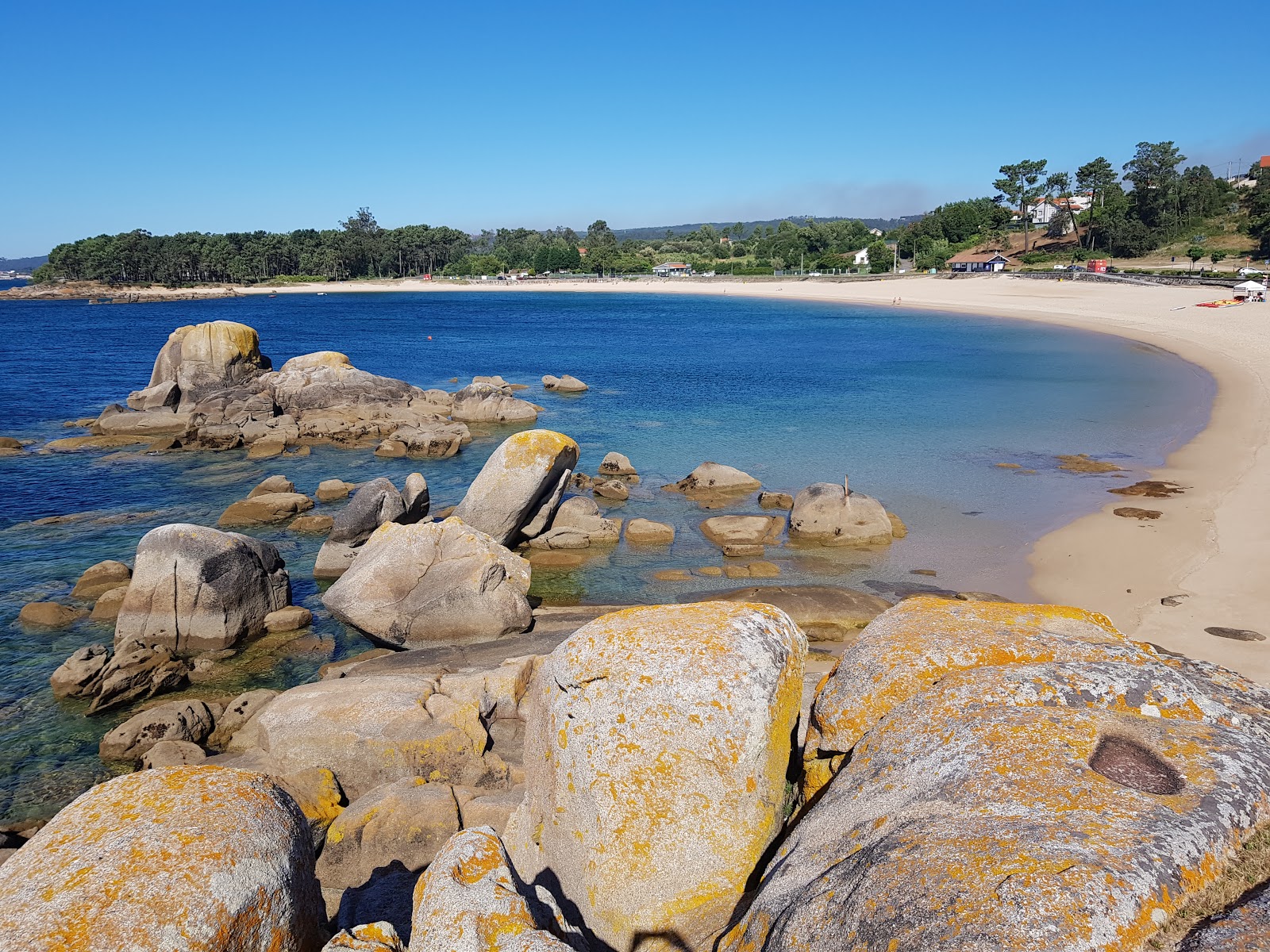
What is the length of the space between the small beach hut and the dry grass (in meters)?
87.5

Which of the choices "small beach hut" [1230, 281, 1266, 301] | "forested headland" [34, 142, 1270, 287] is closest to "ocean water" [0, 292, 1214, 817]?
"small beach hut" [1230, 281, 1266, 301]

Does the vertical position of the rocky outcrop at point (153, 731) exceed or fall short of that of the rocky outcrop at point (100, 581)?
it falls short

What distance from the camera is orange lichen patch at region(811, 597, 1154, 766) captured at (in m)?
6.49

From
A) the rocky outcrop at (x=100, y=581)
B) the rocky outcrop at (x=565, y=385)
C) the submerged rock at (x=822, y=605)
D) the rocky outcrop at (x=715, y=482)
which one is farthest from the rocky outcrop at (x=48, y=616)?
the rocky outcrop at (x=565, y=385)

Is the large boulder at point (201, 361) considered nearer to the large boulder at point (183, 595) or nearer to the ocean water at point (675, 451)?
the ocean water at point (675, 451)

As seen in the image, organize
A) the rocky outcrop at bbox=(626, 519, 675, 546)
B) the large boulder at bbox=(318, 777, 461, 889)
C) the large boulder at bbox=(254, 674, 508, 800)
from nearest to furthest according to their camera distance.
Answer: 1. the large boulder at bbox=(318, 777, 461, 889)
2. the large boulder at bbox=(254, 674, 508, 800)
3. the rocky outcrop at bbox=(626, 519, 675, 546)

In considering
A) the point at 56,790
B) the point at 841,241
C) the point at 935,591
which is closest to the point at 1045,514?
the point at 935,591

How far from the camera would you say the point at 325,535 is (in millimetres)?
24703

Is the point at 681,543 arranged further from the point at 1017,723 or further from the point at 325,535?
the point at 1017,723

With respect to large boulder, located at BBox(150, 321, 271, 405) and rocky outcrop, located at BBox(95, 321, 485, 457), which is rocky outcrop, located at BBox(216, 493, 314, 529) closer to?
rocky outcrop, located at BBox(95, 321, 485, 457)

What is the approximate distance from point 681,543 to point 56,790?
1558 centimetres

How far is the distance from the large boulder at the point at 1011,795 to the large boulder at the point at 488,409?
120 feet

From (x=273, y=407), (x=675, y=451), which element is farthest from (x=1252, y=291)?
(x=273, y=407)

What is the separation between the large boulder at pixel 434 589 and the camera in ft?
55.7
